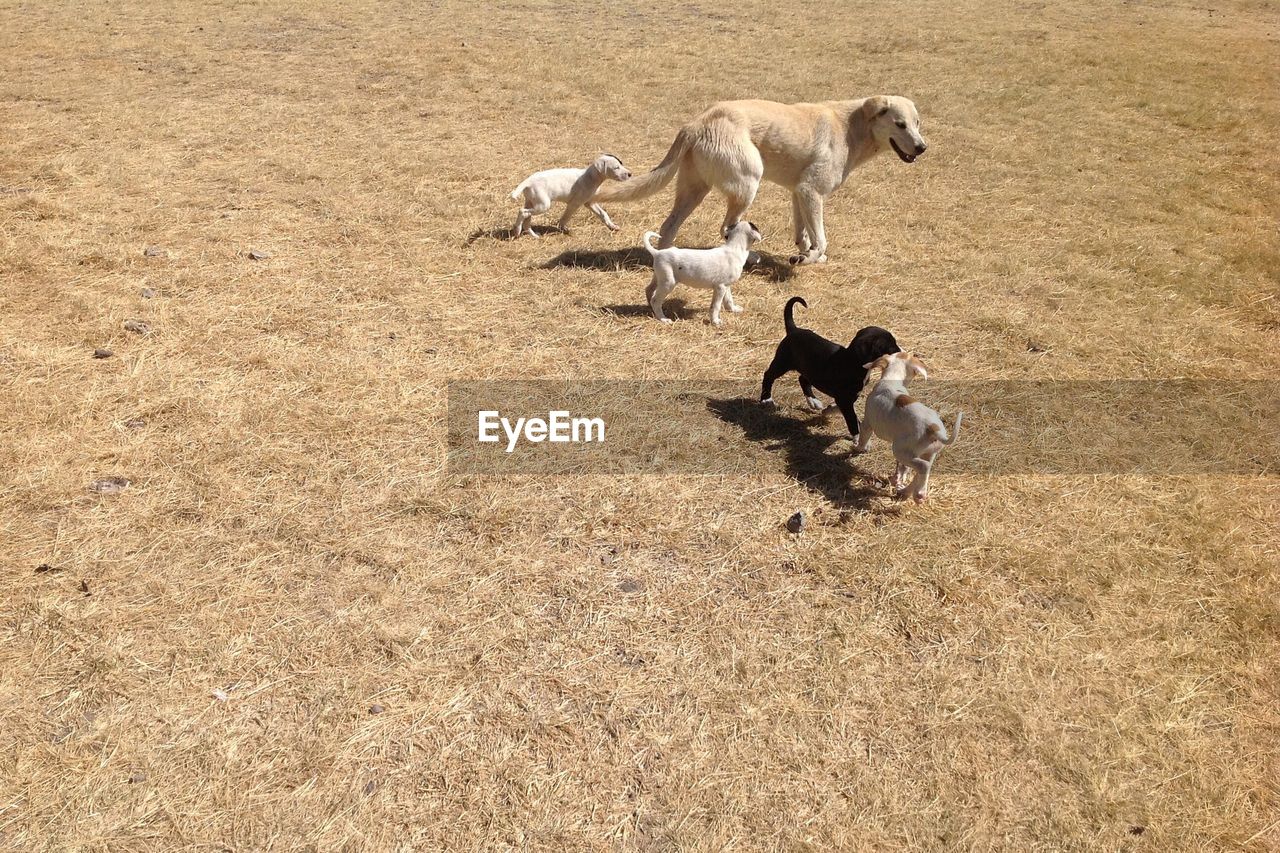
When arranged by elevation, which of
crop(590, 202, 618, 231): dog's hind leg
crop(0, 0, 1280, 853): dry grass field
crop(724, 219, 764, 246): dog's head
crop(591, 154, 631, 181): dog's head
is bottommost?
crop(0, 0, 1280, 853): dry grass field

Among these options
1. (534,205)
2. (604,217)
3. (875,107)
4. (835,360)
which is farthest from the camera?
(604,217)

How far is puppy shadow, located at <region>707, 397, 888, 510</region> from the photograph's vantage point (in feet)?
15.1

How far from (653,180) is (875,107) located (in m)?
1.96

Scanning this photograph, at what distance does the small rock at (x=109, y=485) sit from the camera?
4.42 metres

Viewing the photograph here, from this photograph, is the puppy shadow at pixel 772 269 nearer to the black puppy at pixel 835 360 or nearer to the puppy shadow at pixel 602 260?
the puppy shadow at pixel 602 260

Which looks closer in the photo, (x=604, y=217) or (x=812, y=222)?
(x=812, y=222)

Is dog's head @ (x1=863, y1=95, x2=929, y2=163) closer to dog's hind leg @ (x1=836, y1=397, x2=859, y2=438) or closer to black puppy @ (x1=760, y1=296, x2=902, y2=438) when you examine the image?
black puppy @ (x1=760, y1=296, x2=902, y2=438)

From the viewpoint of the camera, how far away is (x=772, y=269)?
23.9ft

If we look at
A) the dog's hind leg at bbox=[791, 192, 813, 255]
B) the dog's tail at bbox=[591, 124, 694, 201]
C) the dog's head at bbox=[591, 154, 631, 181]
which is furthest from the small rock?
the dog's hind leg at bbox=[791, 192, 813, 255]

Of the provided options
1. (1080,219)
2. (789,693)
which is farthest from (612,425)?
(1080,219)

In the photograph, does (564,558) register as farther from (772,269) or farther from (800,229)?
(800,229)

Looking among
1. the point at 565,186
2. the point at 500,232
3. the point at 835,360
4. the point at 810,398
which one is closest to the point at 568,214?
the point at 565,186

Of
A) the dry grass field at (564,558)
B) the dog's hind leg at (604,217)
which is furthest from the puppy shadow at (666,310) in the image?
the dog's hind leg at (604,217)

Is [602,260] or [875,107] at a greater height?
[875,107]
